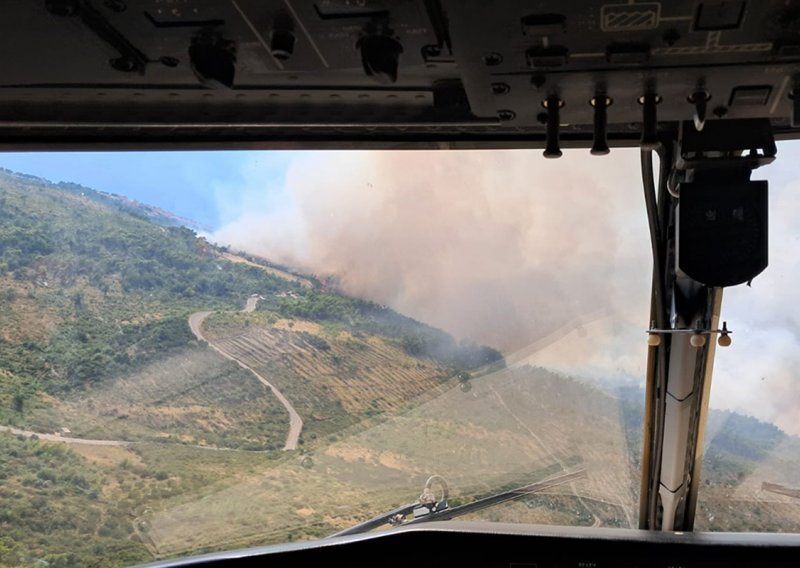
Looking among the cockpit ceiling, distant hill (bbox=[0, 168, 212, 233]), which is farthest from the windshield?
the cockpit ceiling

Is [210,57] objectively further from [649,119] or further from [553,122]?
[649,119]

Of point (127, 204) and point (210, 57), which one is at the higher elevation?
point (127, 204)

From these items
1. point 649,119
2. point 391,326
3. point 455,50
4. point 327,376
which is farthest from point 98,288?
point 649,119

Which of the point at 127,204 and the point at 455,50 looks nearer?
the point at 455,50

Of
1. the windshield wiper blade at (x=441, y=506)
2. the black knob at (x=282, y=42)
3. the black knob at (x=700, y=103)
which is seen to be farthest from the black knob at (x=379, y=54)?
the windshield wiper blade at (x=441, y=506)

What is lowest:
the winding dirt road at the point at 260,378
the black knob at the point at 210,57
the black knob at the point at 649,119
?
the winding dirt road at the point at 260,378

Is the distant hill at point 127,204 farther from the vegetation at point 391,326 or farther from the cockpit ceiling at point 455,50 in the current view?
the cockpit ceiling at point 455,50

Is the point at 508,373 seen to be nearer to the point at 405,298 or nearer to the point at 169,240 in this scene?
the point at 405,298
